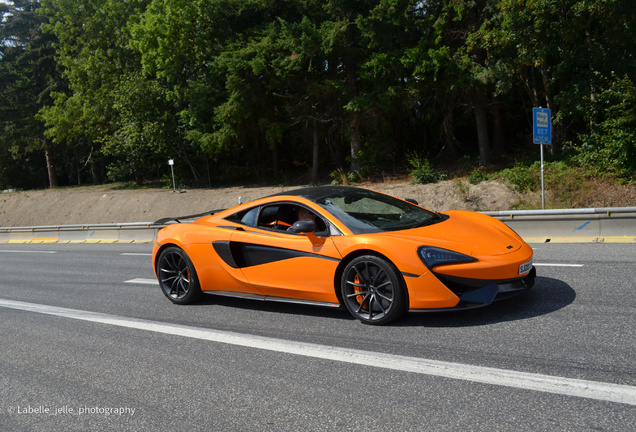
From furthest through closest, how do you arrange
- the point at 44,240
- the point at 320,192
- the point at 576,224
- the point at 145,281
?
the point at 44,240, the point at 576,224, the point at 145,281, the point at 320,192

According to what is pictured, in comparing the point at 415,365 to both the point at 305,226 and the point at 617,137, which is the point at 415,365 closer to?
the point at 305,226

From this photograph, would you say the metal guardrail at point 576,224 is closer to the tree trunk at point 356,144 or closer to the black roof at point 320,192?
the black roof at point 320,192

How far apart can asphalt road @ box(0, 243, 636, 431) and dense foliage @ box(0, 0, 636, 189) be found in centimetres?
1498

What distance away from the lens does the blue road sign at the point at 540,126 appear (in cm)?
1306

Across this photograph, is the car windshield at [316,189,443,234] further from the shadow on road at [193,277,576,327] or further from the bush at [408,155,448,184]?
the bush at [408,155,448,184]

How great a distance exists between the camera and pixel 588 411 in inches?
115

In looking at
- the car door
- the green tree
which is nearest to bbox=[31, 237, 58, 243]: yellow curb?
the car door

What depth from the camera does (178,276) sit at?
6.61m

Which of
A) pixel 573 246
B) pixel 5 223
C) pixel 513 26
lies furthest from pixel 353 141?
pixel 5 223

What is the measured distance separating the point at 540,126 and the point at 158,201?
896 inches

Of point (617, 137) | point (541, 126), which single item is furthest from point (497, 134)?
point (541, 126)

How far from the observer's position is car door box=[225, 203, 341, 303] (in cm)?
513

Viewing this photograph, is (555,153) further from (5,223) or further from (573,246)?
(5,223)

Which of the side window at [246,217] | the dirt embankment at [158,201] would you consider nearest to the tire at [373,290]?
the side window at [246,217]
